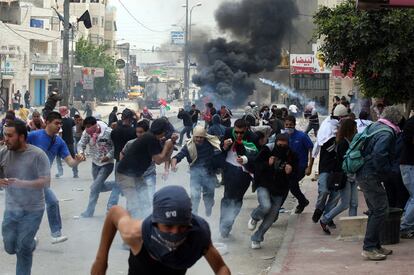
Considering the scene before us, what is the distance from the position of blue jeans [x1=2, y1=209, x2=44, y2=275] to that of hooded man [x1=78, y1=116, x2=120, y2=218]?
4.56m

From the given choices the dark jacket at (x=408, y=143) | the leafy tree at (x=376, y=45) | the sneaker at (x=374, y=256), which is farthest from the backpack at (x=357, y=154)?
the leafy tree at (x=376, y=45)

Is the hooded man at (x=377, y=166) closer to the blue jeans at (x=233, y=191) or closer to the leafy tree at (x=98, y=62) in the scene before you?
the blue jeans at (x=233, y=191)

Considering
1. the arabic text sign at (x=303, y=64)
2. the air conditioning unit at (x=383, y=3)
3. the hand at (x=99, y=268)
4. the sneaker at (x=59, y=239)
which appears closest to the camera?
the hand at (x=99, y=268)

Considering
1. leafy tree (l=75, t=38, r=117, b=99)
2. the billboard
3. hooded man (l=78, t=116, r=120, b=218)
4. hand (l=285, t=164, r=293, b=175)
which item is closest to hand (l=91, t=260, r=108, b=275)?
hand (l=285, t=164, r=293, b=175)

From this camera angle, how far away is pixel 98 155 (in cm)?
1204

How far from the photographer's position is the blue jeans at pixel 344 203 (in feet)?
34.6

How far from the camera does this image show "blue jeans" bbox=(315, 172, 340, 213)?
10773 millimetres

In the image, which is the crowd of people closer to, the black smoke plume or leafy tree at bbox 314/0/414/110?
leafy tree at bbox 314/0/414/110

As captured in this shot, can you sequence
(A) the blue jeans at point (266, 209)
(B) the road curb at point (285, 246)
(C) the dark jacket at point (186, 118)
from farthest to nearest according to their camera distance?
1. (C) the dark jacket at point (186, 118)
2. (A) the blue jeans at point (266, 209)
3. (B) the road curb at point (285, 246)

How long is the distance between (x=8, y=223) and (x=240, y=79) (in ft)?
96.7

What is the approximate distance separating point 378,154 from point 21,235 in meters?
3.48

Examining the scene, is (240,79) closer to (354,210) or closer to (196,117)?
(196,117)

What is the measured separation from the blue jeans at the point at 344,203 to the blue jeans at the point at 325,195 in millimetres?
99

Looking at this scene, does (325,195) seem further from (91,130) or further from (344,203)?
(91,130)
